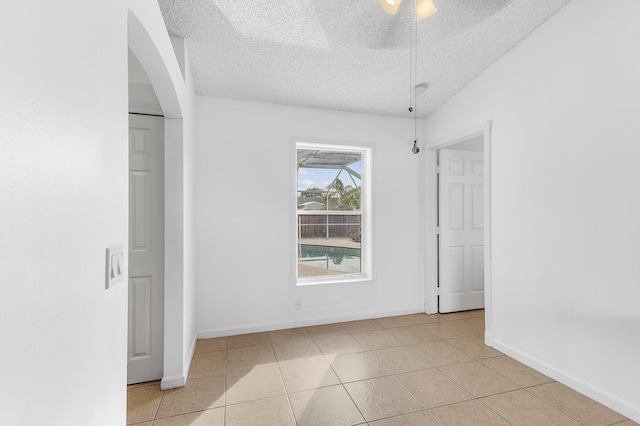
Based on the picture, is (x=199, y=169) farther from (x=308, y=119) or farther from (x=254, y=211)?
(x=308, y=119)

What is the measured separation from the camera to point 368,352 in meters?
2.83

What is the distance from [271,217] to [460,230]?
2519mm

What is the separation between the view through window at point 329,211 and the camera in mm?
3629

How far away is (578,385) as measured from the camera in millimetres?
2215

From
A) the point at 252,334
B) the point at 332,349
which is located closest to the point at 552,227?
the point at 332,349

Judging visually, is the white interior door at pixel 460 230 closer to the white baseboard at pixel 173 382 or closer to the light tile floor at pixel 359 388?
the light tile floor at pixel 359 388

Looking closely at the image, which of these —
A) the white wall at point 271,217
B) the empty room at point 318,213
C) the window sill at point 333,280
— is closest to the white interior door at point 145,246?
the empty room at point 318,213

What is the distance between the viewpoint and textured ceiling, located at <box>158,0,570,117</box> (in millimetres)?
2186

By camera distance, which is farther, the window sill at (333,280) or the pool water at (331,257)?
the pool water at (331,257)

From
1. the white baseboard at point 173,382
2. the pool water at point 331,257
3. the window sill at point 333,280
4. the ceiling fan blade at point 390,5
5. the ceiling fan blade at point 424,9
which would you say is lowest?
the white baseboard at point 173,382

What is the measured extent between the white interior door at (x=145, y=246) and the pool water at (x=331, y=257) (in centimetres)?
167

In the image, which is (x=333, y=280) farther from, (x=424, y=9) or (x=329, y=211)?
(x=424, y=9)
